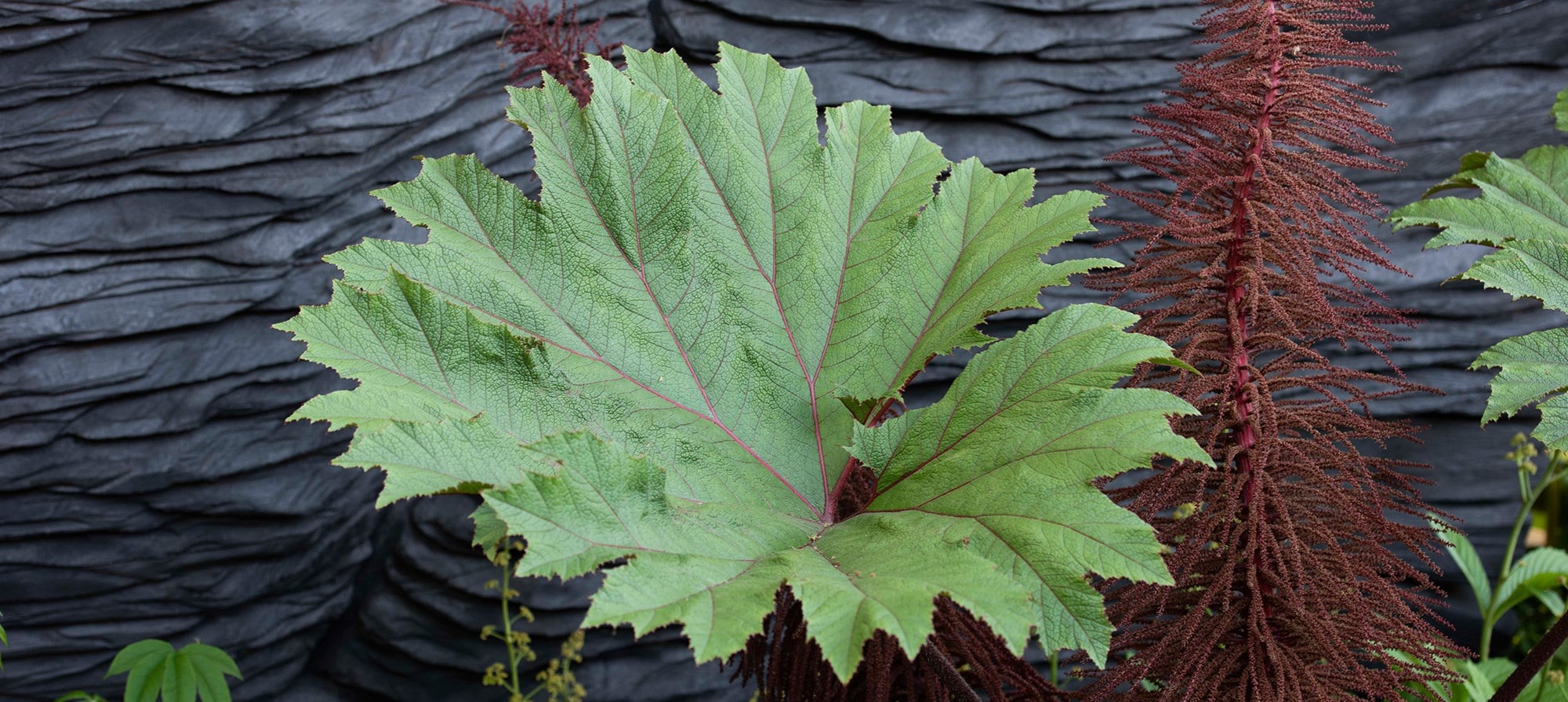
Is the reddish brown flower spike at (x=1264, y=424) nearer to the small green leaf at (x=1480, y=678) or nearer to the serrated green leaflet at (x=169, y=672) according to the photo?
the small green leaf at (x=1480, y=678)

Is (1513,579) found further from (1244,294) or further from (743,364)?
(743,364)

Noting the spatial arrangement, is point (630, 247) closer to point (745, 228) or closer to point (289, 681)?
point (745, 228)

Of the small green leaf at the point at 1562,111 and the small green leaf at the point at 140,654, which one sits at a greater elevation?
the small green leaf at the point at 1562,111

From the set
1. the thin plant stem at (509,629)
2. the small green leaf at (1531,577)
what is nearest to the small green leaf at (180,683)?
the thin plant stem at (509,629)

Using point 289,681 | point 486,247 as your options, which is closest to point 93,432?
Result: point 289,681

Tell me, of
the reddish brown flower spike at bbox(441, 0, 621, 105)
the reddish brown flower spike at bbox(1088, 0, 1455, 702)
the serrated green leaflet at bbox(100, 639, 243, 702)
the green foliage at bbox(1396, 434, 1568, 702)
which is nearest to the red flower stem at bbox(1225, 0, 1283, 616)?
the reddish brown flower spike at bbox(1088, 0, 1455, 702)

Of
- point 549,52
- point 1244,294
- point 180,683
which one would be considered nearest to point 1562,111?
point 1244,294
